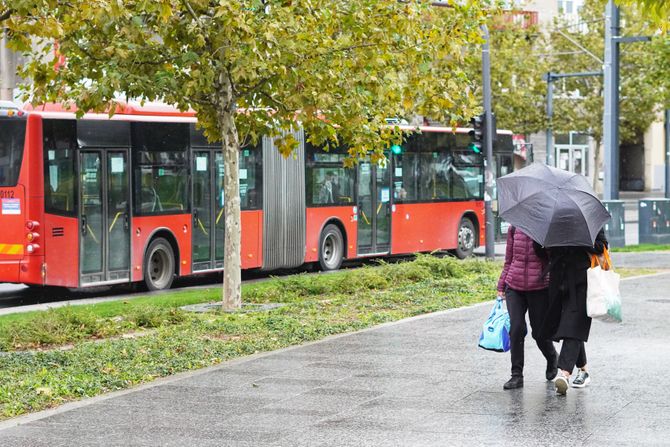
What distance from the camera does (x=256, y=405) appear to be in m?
9.12

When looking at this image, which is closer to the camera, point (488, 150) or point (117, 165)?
point (117, 165)

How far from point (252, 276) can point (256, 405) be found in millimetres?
14379

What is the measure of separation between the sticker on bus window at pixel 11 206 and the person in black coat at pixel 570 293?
10.5 meters

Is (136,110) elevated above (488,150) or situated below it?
above

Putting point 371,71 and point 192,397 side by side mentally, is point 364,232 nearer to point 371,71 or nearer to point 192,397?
point 371,71

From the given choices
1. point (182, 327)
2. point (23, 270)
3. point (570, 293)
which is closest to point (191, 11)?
point (182, 327)

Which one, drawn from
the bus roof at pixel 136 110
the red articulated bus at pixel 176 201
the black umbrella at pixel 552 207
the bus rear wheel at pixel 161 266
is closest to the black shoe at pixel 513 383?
the black umbrella at pixel 552 207

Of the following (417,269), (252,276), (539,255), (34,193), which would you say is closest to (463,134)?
(252,276)

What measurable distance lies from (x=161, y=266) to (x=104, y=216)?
5.89 feet

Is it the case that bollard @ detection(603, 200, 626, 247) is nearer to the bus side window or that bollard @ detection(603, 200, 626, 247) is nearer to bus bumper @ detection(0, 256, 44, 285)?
the bus side window

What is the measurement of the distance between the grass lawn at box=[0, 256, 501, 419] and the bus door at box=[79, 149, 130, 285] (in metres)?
1.27

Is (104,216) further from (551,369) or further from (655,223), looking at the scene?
(655,223)

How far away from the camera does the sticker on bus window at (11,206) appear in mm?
18125

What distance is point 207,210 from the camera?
69.7 ft
